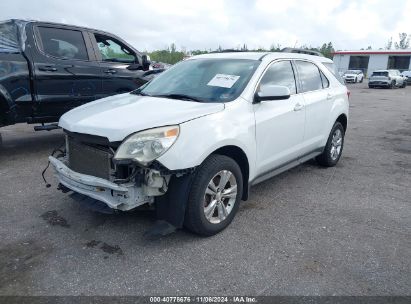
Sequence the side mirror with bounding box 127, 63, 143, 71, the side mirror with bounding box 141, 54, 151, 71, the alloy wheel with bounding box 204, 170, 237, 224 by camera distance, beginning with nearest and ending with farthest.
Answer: the alloy wheel with bounding box 204, 170, 237, 224, the side mirror with bounding box 127, 63, 143, 71, the side mirror with bounding box 141, 54, 151, 71

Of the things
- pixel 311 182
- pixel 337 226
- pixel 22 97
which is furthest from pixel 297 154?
pixel 22 97

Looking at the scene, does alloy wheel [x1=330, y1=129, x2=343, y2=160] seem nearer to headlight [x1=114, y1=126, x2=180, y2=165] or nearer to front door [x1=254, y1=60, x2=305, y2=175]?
front door [x1=254, y1=60, x2=305, y2=175]

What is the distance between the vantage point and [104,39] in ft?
22.4

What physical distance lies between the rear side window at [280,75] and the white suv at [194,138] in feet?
0.04

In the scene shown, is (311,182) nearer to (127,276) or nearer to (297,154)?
(297,154)

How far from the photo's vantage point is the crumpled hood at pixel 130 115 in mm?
2980

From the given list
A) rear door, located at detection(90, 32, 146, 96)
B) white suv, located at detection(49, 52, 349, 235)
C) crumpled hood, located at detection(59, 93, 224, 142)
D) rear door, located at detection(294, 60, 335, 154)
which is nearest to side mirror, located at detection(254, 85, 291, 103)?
→ white suv, located at detection(49, 52, 349, 235)

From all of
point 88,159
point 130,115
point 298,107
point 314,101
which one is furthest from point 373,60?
point 88,159

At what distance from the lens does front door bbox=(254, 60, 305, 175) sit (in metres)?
3.82

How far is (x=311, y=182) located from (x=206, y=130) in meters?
2.45

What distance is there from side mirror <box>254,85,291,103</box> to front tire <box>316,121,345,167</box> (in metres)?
2.03

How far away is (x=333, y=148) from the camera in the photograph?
5.62 m

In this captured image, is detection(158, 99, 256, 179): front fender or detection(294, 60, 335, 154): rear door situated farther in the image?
detection(294, 60, 335, 154): rear door

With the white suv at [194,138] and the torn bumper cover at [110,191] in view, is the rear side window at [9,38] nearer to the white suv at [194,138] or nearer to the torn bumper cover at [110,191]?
the white suv at [194,138]
